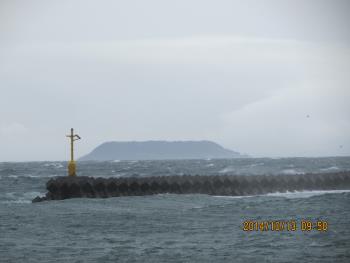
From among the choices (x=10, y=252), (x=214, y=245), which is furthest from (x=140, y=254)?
(x=10, y=252)

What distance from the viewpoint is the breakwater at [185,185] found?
94.3 ft

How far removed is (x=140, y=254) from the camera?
14.0m

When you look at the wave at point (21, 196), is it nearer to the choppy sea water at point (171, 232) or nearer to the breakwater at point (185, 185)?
the breakwater at point (185, 185)

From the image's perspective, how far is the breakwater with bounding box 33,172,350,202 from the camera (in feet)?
94.3
